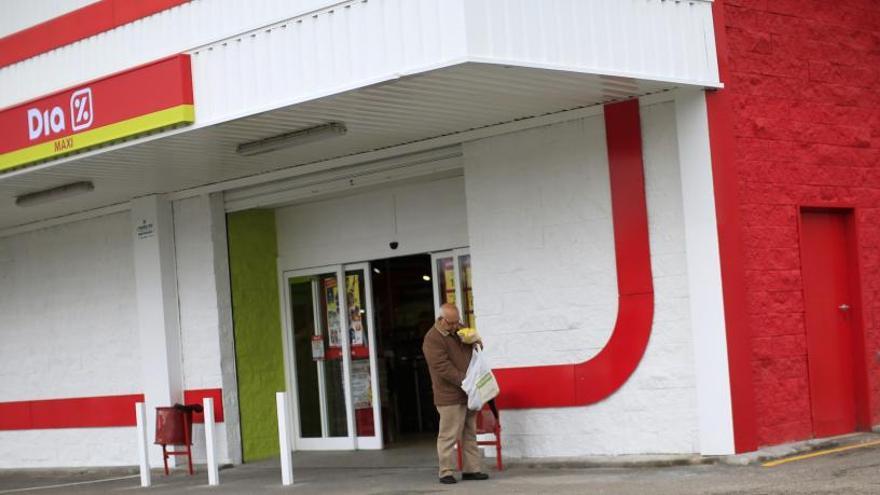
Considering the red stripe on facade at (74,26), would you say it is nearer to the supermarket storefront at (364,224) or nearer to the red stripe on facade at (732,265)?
the supermarket storefront at (364,224)

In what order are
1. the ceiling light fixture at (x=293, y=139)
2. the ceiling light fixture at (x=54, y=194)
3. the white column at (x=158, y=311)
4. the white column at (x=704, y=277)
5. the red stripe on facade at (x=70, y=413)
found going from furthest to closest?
the red stripe on facade at (x=70, y=413)
the white column at (x=158, y=311)
the ceiling light fixture at (x=54, y=194)
the ceiling light fixture at (x=293, y=139)
the white column at (x=704, y=277)

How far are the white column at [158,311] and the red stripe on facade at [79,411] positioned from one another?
31 cm

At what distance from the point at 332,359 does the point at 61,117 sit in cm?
508

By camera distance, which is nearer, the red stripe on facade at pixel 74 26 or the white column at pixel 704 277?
the white column at pixel 704 277

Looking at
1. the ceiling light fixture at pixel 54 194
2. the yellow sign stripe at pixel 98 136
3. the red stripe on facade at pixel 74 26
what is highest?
the red stripe on facade at pixel 74 26

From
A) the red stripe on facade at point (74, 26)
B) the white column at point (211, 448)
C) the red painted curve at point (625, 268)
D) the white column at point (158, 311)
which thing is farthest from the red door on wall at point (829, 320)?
the white column at point (158, 311)

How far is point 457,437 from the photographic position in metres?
12.3

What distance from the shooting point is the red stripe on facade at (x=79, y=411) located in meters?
16.8

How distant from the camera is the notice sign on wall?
12586 mm

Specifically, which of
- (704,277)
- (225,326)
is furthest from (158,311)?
(704,277)

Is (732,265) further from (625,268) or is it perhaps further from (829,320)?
(829,320)

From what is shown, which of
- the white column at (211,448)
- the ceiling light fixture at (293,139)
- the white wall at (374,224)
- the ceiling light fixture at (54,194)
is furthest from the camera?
the ceiling light fixture at (54,194)

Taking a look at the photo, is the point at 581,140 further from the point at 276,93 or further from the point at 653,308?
the point at 276,93

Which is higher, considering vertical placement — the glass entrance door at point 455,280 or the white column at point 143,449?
the glass entrance door at point 455,280
